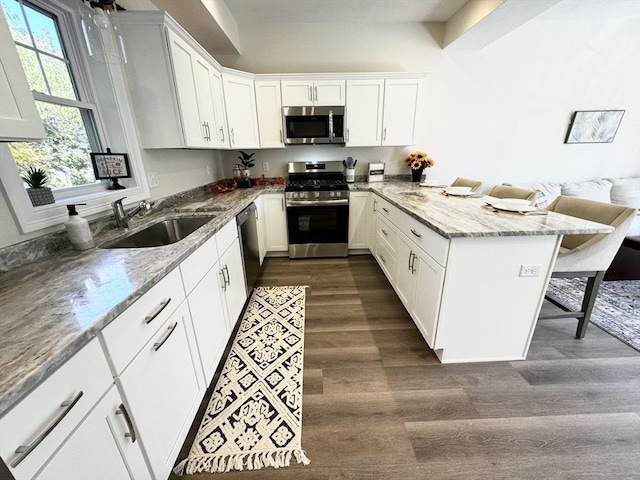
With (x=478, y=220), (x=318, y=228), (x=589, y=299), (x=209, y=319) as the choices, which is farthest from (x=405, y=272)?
(x=209, y=319)

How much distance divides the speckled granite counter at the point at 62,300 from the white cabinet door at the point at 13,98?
52cm

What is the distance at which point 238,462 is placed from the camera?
3.85 feet

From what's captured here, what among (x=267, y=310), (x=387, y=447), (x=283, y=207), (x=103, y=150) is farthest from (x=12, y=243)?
(x=283, y=207)

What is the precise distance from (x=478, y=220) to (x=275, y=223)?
2.30 meters

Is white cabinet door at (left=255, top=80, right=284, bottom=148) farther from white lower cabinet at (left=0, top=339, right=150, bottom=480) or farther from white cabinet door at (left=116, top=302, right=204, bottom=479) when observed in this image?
white lower cabinet at (left=0, top=339, right=150, bottom=480)

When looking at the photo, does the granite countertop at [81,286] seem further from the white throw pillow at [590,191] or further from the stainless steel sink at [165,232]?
the white throw pillow at [590,191]

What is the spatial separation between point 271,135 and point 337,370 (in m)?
2.81

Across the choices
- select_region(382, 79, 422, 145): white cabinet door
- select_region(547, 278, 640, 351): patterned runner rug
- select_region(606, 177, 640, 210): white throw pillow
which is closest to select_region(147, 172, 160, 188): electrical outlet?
select_region(382, 79, 422, 145): white cabinet door

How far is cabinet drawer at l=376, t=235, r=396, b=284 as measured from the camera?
2.45 m

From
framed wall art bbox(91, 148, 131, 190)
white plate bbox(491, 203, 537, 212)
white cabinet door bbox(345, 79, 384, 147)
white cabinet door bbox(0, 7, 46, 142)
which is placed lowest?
white plate bbox(491, 203, 537, 212)

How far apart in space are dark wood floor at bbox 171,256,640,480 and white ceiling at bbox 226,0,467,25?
10.6ft

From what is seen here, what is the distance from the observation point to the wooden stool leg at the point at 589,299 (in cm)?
175

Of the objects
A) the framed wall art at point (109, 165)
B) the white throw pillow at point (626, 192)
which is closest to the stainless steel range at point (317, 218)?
the framed wall art at point (109, 165)

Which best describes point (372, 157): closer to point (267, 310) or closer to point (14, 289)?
point (267, 310)
